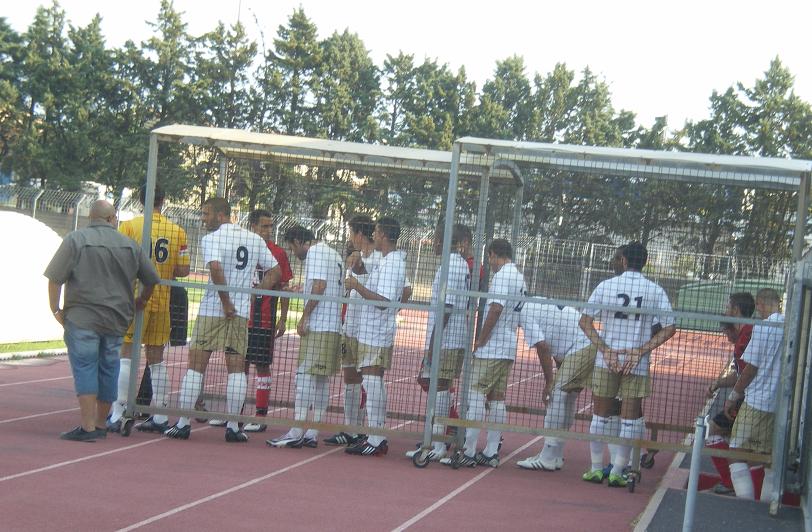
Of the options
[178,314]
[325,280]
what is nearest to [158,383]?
[178,314]

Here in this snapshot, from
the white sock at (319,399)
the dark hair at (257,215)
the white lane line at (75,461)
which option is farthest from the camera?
the dark hair at (257,215)

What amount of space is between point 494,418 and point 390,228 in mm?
1907

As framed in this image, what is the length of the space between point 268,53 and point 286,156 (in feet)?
134

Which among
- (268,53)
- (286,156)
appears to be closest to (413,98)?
(268,53)

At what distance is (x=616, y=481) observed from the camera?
29.6 ft

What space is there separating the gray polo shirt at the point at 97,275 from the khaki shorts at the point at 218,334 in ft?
2.63

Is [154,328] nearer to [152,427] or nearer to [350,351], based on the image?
[152,427]

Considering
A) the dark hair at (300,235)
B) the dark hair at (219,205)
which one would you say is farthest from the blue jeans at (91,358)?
the dark hair at (300,235)

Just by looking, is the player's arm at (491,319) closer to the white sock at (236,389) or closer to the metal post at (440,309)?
the metal post at (440,309)

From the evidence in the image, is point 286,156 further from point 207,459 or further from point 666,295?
point 666,295

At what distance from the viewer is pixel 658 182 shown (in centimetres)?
1020

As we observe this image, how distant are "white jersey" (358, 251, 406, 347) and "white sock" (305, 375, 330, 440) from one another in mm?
624

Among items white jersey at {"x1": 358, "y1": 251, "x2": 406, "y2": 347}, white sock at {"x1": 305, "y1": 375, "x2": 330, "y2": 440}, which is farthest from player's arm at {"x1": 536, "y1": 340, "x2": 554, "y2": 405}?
white sock at {"x1": 305, "y1": 375, "x2": 330, "y2": 440}

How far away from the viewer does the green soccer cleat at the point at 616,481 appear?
903cm
